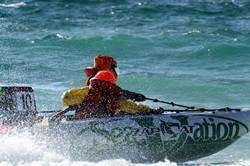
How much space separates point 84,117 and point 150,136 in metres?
0.83

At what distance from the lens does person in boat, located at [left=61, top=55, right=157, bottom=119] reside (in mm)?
10039

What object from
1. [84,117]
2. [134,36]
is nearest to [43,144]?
[84,117]

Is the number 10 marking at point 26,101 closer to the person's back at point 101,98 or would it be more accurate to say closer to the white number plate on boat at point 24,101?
the white number plate on boat at point 24,101

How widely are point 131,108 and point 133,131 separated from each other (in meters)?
0.34

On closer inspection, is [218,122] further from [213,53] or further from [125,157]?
[213,53]

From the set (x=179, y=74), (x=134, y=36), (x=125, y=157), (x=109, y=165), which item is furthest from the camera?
(x=134, y=36)

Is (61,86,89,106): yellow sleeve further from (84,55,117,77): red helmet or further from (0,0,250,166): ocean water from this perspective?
(0,0,250,166): ocean water

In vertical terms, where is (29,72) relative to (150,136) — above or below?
below

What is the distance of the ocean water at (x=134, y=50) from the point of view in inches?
591

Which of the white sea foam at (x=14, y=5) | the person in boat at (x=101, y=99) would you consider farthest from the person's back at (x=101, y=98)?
the white sea foam at (x=14, y=5)

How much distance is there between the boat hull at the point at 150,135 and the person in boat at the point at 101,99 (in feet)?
0.51

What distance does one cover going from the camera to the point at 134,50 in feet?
74.3

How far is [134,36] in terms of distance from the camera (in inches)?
968

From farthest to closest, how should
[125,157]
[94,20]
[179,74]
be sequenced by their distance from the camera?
1. [94,20]
2. [179,74]
3. [125,157]
